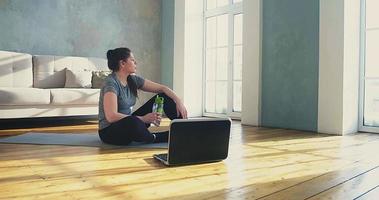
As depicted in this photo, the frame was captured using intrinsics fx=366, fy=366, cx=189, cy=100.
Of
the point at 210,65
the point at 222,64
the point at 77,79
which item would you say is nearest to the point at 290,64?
the point at 222,64

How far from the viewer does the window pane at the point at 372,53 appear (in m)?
3.82

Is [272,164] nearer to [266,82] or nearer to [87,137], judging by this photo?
[87,137]

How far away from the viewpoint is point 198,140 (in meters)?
2.13

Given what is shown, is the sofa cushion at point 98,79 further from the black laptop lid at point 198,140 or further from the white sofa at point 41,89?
the black laptop lid at point 198,140

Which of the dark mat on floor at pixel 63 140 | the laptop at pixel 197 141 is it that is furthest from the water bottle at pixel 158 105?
the laptop at pixel 197 141

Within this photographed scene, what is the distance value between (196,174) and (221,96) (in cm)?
378

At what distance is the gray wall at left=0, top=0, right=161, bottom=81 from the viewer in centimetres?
473

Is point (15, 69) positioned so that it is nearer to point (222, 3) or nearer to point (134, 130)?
point (134, 130)

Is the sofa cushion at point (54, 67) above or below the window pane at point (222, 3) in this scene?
below

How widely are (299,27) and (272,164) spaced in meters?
2.27

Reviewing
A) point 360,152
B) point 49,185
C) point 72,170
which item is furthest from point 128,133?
point 360,152

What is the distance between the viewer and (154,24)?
596 centimetres

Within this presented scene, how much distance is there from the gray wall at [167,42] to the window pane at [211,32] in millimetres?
584

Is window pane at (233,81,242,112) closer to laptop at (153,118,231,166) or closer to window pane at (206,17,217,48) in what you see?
window pane at (206,17,217,48)
